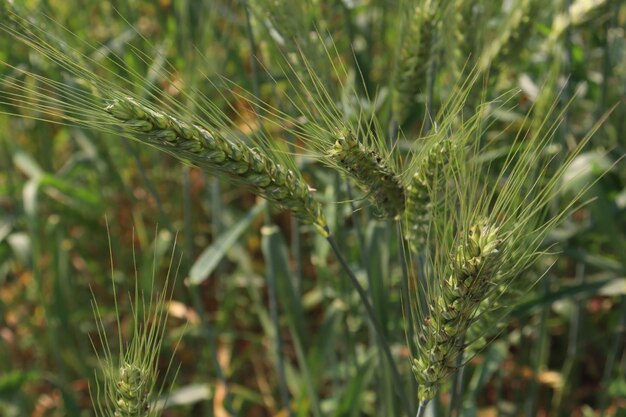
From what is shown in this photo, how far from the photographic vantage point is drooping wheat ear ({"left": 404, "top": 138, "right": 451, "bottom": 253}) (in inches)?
33.4

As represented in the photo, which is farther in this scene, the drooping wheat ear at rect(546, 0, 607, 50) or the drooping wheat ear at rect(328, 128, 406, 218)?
the drooping wheat ear at rect(546, 0, 607, 50)

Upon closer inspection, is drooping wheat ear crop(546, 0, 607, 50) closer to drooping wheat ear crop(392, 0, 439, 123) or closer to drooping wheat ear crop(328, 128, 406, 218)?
drooping wheat ear crop(392, 0, 439, 123)

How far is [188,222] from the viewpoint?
1.63 meters

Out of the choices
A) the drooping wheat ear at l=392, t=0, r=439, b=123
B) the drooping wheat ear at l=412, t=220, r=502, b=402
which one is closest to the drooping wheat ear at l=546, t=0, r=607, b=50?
the drooping wheat ear at l=392, t=0, r=439, b=123

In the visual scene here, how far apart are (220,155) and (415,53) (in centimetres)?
40

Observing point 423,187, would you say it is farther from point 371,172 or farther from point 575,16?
point 575,16

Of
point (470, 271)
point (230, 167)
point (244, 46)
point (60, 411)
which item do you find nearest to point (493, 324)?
point (470, 271)

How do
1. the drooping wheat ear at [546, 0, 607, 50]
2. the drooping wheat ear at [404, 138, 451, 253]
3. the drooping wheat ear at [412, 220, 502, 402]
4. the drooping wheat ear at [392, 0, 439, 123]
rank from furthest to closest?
the drooping wheat ear at [546, 0, 607, 50] < the drooping wheat ear at [392, 0, 439, 123] < the drooping wheat ear at [404, 138, 451, 253] < the drooping wheat ear at [412, 220, 502, 402]

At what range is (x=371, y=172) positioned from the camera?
818mm

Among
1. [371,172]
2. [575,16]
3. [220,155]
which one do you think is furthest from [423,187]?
[575,16]

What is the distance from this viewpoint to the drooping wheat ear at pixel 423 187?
0.85 meters

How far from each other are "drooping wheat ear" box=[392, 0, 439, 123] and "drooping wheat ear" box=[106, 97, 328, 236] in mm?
320

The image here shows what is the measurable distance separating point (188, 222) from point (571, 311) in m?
0.86

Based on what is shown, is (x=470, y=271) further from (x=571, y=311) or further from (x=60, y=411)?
(x=60, y=411)
